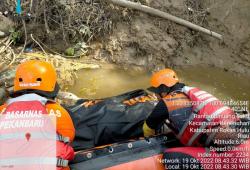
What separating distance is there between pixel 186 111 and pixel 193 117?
0.13m

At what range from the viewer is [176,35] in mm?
7172

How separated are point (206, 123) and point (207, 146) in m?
0.24

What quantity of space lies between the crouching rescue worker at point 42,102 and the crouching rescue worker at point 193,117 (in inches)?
37.1

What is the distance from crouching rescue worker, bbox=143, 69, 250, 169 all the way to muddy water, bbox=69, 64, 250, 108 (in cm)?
216

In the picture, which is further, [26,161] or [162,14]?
[162,14]

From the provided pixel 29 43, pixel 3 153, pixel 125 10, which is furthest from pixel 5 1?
pixel 3 153

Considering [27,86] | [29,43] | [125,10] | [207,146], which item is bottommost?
[207,146]

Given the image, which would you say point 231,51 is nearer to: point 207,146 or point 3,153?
point 207,146

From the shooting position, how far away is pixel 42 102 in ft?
11.0

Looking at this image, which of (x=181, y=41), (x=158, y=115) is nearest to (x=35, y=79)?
(x=158, y=115)

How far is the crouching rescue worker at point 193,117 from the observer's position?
11.3 feet

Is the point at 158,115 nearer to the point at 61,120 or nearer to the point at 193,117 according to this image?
the point at 193,117

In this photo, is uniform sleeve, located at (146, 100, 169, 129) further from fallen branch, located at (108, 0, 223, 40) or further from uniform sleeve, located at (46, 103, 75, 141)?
fallen branch, located at (108, 0, 223, 40)

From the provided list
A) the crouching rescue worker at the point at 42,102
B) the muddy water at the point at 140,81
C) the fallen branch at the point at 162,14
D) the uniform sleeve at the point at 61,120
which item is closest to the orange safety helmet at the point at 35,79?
the crouching rescue worker at the point at 42,102
